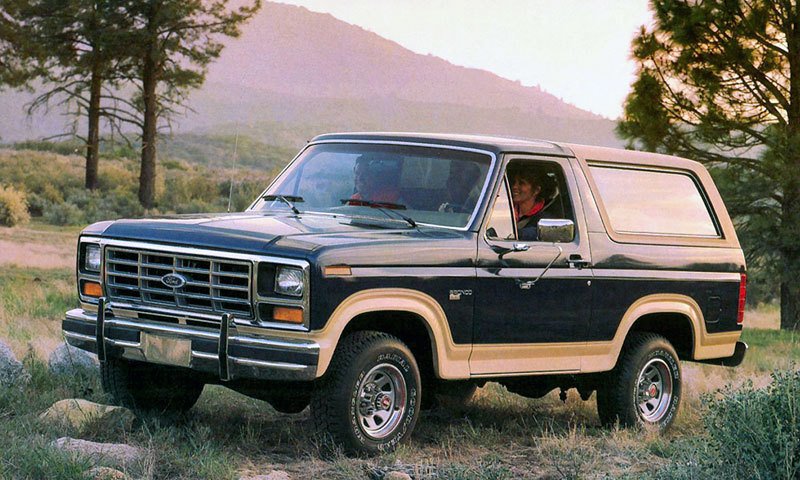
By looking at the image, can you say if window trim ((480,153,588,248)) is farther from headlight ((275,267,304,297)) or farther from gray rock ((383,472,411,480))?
gray rock ((383,472,411,480))

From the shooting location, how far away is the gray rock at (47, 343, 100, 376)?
9547 mm

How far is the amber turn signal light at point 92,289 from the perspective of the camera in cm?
756

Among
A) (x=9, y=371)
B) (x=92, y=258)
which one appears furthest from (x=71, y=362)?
(x=92, y=258)

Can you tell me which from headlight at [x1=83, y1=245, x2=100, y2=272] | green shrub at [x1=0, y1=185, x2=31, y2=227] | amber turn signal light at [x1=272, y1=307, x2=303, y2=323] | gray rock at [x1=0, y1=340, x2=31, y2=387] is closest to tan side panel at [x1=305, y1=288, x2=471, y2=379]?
amber turn signal light at [x1=272, y1=307, x2=303, y2=323]

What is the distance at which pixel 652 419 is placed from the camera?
9.20 meters

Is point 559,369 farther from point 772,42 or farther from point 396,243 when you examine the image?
point 772,42

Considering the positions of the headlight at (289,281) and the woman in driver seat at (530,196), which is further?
the woman in driver seat at (530,196)

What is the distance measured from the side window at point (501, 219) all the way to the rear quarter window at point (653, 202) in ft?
3.56

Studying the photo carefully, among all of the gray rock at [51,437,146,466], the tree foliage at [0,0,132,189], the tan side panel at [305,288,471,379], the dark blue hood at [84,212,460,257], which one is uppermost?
the tree foliage at [0,0,132,189]

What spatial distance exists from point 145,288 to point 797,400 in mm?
3684

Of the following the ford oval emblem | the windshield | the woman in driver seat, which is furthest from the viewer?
the woman in driver seat

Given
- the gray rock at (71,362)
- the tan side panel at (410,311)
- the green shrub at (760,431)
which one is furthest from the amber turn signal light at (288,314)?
the gray rock at (71,362)

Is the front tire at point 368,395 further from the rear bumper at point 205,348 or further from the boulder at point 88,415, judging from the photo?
the boulder at point 88,415

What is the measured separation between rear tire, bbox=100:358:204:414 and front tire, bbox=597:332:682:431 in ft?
9.79
